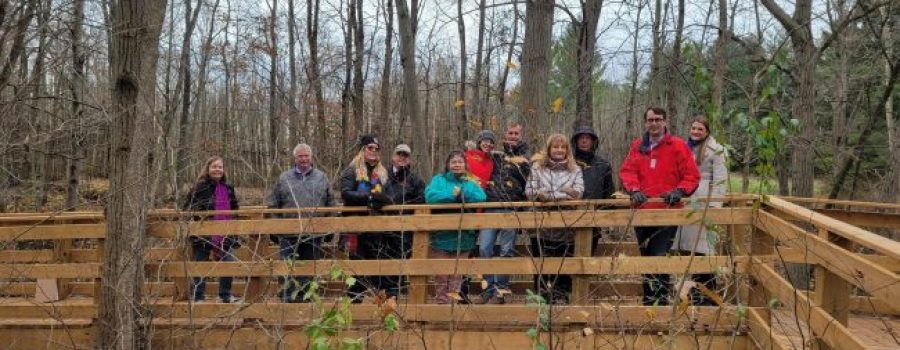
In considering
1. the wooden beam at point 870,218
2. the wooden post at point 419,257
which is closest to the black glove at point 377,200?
the wooden post at point 419,257

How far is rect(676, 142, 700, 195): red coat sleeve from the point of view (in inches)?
200

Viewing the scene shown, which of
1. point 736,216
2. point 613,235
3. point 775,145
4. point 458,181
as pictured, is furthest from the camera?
point 613,235

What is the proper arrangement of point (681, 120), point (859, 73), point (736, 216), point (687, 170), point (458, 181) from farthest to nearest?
1. point (681, 120)
2. point (859, 73)
3. point (458, 181)
4. point (687, 170)
5. point (736, 216)

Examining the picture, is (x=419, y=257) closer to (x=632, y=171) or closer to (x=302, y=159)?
(x=302, y=159)

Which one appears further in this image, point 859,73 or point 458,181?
point 859,73

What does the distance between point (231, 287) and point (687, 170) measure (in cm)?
428

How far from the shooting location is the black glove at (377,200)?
5.32m

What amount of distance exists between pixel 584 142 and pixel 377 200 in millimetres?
1803

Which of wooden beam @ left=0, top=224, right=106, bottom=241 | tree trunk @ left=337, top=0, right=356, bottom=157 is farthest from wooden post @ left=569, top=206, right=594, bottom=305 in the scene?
tree trunk @ left=337, top=0, right=356, bottom=157

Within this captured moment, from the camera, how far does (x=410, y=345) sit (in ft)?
17.1

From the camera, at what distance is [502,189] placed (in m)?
5.61

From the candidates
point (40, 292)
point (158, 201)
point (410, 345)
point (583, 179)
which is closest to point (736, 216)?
point (583, 179)

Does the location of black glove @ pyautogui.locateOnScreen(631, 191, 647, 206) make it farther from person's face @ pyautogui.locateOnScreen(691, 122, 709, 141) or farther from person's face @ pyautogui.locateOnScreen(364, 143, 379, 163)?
person's face @ pyautogui.locateOnScreen(364, 143, 379, 163)

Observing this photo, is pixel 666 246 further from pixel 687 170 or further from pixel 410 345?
pixel 410 345
